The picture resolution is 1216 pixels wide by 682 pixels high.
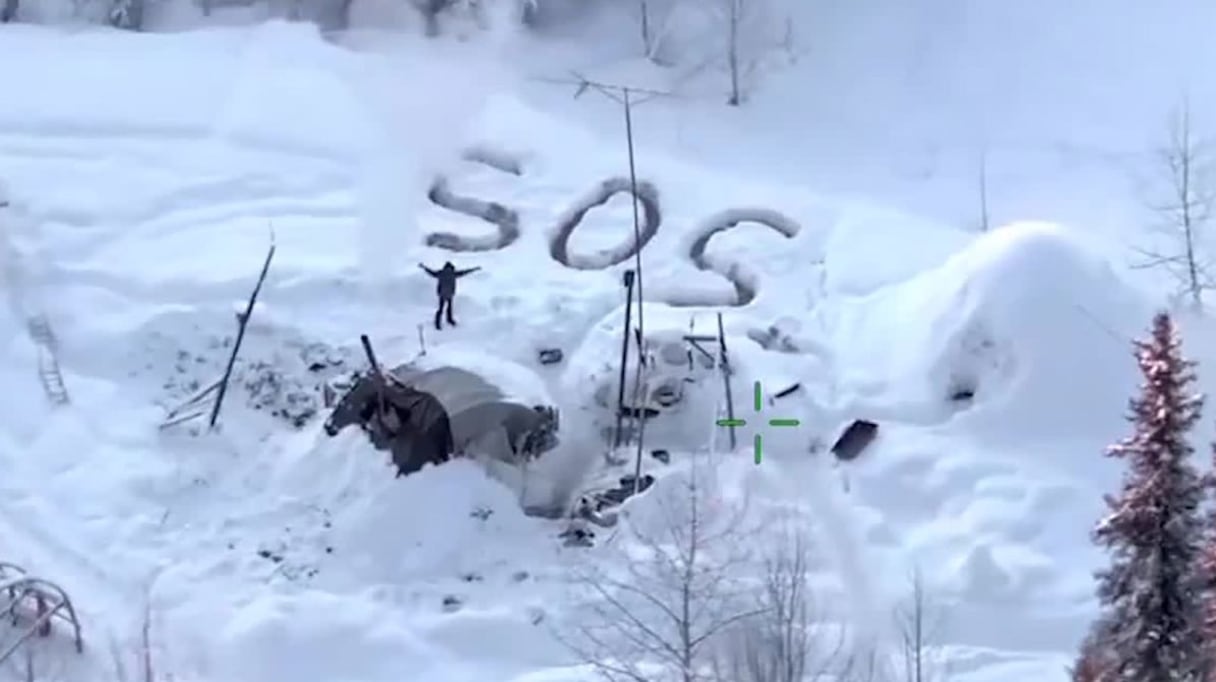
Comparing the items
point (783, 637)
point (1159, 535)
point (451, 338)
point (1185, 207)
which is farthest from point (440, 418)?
point (1185, 207)

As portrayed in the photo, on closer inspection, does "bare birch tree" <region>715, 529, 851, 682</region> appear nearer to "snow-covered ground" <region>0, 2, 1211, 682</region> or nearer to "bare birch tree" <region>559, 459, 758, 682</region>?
"bare birch tree" <region>559, 459, 758, 682</region>

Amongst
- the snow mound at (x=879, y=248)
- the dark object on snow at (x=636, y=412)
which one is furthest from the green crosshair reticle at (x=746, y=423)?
→ the snow mound at (x=879, y=248)

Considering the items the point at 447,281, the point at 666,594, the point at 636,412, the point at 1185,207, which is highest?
the point at 1185,207

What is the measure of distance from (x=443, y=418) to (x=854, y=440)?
541 centimetres

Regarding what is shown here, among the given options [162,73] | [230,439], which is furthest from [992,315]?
[162,73]

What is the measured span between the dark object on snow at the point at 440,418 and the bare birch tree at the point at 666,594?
2.04 m

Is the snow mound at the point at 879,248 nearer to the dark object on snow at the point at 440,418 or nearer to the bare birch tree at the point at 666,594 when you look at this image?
the bare birch tree at the point at 666,594

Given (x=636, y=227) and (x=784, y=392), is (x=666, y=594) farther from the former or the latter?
(x=636, y=227)

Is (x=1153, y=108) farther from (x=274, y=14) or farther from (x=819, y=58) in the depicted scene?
(x=274, y=14)

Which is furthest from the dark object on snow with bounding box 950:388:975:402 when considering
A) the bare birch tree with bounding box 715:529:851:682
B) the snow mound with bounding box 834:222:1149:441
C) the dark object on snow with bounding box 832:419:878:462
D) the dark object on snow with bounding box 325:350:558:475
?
the dark object on snow with bounding box 325:350:558:475

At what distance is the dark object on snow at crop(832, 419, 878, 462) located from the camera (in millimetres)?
28109

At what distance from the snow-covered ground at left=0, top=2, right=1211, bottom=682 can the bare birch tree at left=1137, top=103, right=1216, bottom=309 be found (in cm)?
76

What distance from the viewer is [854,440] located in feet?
92.7

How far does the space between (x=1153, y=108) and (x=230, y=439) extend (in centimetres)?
1916
